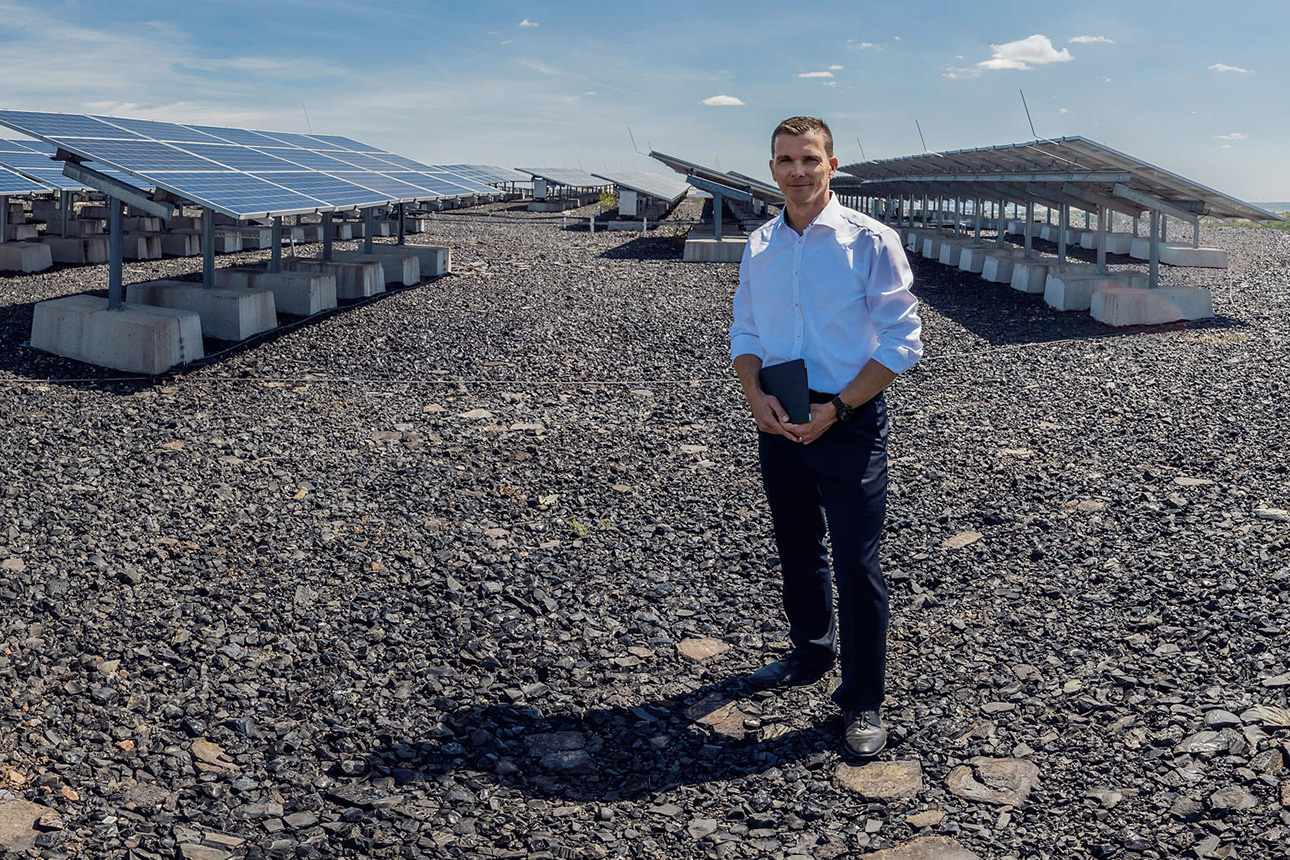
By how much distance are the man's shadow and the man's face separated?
1.88m

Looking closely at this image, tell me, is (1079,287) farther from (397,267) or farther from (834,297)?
(834,297)

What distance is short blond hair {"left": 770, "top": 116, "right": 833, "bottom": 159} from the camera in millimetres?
3520

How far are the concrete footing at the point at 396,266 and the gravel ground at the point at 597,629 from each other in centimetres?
821

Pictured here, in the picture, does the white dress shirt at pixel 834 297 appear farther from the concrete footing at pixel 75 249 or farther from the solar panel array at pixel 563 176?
the solar panel array at pixel 563 176

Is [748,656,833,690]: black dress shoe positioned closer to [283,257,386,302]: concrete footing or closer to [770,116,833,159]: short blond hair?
[770,116,833,159]: short blond hair

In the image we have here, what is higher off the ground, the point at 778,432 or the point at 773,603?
the point at 778,432

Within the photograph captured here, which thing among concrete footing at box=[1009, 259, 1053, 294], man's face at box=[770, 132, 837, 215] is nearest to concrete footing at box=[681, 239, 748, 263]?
concrete footing at box=[1009, 259, 1053, 294]

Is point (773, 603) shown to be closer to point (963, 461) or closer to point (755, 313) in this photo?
point (755, 313)

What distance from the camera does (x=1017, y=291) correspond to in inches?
728

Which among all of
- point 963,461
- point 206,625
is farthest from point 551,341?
point 206,625

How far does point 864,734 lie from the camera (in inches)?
147

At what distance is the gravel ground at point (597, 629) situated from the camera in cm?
347

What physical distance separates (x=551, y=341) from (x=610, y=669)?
845 centimetres

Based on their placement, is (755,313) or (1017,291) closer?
(755,313)
